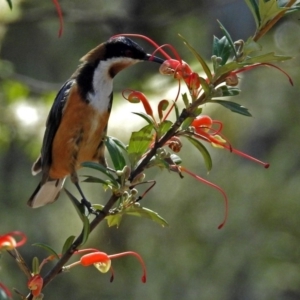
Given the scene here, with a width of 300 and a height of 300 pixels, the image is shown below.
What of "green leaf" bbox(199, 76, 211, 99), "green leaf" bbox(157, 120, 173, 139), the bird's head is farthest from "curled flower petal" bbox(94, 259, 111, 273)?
the bird's head

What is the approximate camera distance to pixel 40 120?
210 inches

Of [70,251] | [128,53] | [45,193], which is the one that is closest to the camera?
[70,251]

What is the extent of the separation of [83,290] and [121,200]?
7.03 m

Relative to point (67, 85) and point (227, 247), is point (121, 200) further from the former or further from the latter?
point (227, 247)

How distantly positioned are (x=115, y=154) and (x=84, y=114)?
1.11 meters

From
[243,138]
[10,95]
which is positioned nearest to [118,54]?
[10,95]

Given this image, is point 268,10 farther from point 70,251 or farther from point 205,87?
point 70,251

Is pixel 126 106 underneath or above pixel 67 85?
underneath

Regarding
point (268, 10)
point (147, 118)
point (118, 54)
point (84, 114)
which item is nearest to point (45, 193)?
point (84, 114)

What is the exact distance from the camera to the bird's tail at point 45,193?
2.83 metres

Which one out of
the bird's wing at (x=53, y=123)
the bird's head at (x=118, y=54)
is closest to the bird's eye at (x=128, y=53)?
the bird's head at (x=118, y=54)

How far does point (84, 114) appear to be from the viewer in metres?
2.73

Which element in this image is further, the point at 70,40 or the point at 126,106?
the point at 70,40

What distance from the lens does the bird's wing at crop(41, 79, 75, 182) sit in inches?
112
